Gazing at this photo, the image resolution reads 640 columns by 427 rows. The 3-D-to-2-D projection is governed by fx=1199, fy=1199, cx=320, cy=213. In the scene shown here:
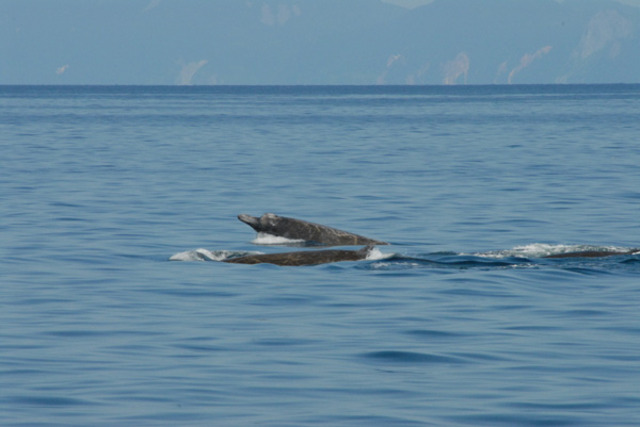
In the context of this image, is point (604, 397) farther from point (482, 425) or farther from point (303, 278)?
point (303, 278)

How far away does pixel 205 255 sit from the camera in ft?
66.1

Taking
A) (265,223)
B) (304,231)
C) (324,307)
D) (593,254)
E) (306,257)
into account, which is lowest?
(324,307)

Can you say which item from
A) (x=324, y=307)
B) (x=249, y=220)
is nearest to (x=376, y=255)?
(x=249, y=220)

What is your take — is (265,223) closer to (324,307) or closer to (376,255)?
(376,255)

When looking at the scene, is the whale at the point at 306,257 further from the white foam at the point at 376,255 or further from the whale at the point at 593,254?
the whale at the point at 593,254

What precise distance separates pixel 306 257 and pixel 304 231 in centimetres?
261

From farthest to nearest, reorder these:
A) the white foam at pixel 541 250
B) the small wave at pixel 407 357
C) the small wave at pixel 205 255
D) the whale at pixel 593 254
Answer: the small wave at pixel 205 255
the white foam at pixel 541 250
the whale at pixel 593 254
the small wave at pixel 407 357

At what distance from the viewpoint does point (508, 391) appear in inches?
431

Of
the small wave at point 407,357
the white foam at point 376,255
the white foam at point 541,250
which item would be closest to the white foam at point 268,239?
the white foam at point 376,255

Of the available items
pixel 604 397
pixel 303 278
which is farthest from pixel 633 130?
pixel 604 397

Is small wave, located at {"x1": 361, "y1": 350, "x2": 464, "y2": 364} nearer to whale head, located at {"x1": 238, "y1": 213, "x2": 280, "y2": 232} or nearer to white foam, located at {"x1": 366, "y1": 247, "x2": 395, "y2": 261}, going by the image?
white foam, located at {"x1": 366, "y1": 247, "x2": 395, "y2": 261}

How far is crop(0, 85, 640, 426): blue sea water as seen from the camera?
10.7 meters

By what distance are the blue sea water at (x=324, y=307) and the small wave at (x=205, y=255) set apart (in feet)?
0.16

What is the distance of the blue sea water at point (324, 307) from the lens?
10.7 metres
